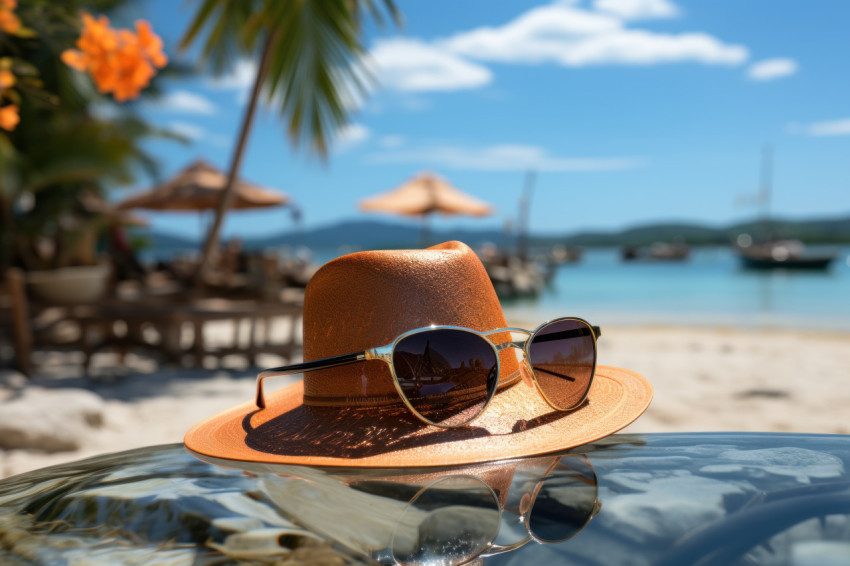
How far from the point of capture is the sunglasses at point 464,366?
1.04m

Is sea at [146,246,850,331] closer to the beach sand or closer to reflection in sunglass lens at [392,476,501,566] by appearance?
the beach sand

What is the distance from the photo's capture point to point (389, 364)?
105 centimetres

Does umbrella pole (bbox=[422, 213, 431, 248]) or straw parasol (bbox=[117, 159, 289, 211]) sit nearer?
straw parasol (bbox=[117, 159, 289, 211])

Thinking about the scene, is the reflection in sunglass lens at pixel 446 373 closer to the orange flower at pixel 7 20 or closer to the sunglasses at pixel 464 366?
the sunglasses at pixel 464 366

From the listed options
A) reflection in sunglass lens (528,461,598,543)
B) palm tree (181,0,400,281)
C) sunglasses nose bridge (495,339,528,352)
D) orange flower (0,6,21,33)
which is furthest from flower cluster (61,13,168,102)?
palm tree (181,0,400,281)

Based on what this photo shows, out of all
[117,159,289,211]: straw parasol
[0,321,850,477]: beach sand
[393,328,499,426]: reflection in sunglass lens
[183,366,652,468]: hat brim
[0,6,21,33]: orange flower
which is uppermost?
[117,159,289,211]: straw parasol

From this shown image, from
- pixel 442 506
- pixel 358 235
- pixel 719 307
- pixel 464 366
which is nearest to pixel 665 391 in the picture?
pixel 464 366

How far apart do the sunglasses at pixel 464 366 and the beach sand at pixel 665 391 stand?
297cm

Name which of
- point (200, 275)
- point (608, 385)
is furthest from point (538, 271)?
point (608, 385)

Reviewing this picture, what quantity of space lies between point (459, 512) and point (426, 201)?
13.1m

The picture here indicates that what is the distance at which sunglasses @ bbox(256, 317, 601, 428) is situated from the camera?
104cm

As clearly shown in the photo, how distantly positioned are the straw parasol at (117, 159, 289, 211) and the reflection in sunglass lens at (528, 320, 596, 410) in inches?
446

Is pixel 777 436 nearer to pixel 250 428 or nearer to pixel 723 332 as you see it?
pixel 250 428

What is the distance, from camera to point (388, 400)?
1.13 metres
